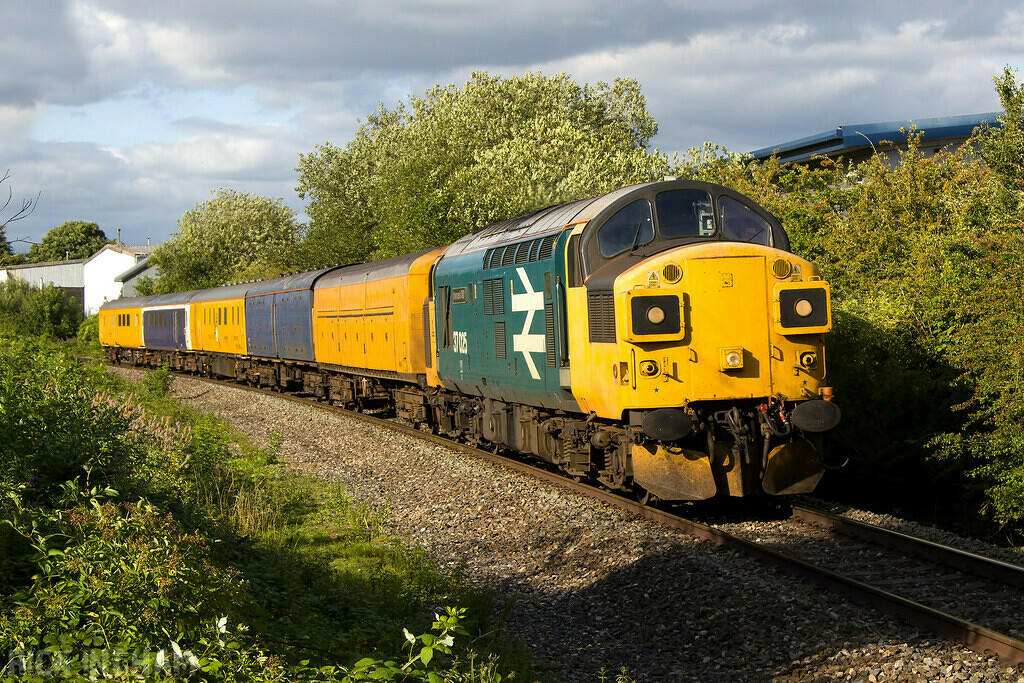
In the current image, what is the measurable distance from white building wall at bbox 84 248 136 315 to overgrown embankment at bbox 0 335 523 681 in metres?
76.3

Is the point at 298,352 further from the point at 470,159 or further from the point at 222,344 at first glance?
the point at 470,159

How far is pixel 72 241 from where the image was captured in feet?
386

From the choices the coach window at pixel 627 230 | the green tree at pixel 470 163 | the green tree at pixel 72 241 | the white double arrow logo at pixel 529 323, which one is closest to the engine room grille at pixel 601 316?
the coach window at pixel 627 230

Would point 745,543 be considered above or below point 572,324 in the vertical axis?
below

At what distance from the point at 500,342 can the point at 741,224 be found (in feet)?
13.2

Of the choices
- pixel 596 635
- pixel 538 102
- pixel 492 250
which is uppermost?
pixel 538 102

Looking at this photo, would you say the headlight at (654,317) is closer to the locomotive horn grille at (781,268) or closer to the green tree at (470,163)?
the locomotive horn grille at (781,268)

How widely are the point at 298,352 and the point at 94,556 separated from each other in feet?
71.0

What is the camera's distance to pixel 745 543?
9.08m

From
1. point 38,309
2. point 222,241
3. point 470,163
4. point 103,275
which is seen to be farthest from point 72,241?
point 470,163

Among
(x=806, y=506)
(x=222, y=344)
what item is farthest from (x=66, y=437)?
(x=222, y=344)

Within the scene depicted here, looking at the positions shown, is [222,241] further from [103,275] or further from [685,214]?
[685,214]

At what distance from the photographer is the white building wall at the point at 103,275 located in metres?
82.3

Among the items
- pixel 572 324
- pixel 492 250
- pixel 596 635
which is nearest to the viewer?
pixel 596 635
